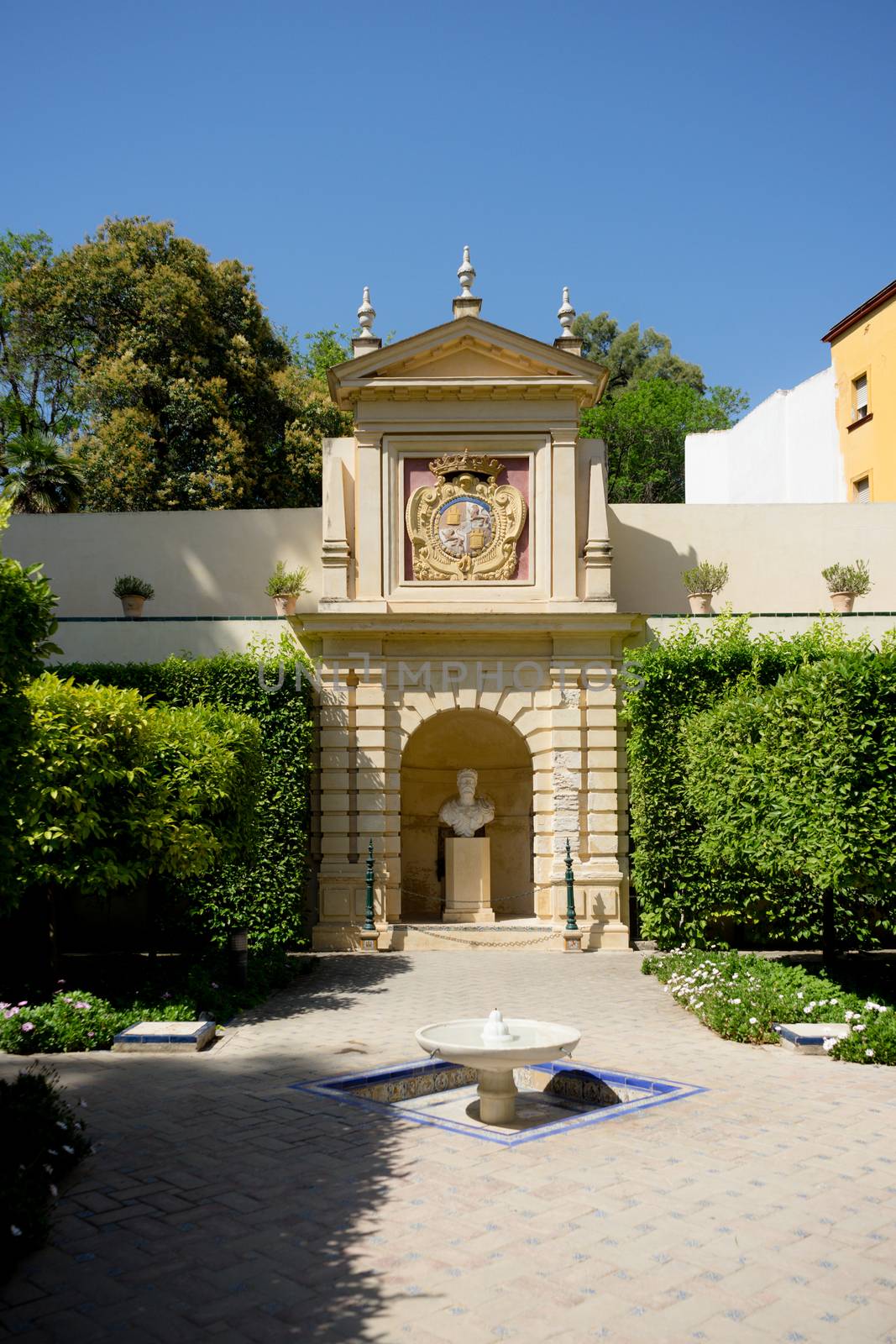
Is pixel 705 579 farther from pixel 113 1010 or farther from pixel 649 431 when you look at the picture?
pixel 649 431

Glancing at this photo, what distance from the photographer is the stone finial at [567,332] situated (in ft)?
73.9

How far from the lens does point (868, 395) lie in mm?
29312

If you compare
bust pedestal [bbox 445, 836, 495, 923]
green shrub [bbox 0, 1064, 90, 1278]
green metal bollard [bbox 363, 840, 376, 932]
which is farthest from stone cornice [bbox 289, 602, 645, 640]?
green shrub [bbox 0, 1064, 90, 1278]

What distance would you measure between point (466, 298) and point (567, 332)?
7.04 feet

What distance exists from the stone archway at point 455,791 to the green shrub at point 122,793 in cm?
864

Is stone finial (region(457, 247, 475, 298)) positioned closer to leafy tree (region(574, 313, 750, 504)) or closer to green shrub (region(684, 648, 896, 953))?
green shrub (region(684, 648, 896, 953))

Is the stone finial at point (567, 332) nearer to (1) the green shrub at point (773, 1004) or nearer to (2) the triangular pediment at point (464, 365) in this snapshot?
(2) the triangular pediment at point (464, 365)

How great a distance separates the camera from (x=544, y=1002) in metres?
14.8

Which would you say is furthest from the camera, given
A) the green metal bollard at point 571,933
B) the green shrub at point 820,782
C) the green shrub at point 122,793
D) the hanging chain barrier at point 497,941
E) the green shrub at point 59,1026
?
the hanging chain barrier at point 497,941

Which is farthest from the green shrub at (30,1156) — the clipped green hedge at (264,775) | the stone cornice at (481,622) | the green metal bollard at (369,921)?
the stone cornice at (481,622)

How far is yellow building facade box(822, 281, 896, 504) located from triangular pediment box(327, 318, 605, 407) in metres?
9.79

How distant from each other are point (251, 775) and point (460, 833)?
7.36 metres

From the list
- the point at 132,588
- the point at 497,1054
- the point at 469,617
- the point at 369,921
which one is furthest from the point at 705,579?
the point at 497,1054

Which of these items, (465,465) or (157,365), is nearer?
(465,465)
